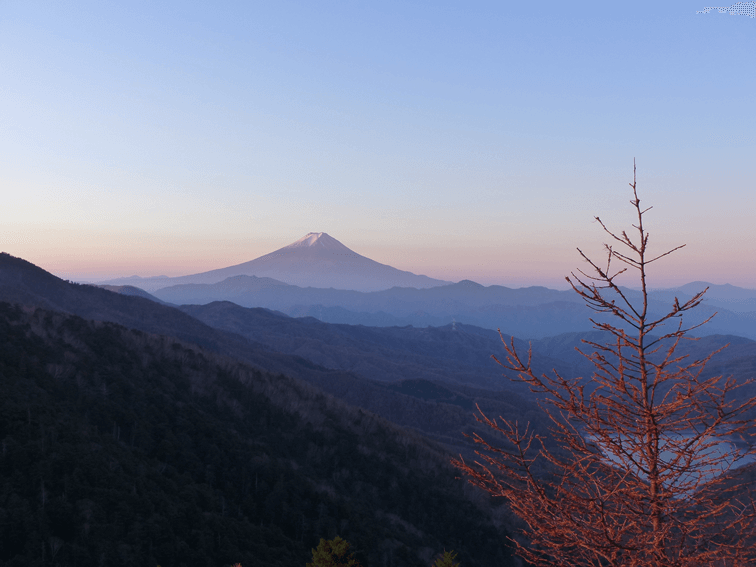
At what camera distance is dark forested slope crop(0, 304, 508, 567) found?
720 inches

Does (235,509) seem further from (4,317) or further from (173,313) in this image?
(173,313)

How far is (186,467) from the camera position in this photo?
26422mm

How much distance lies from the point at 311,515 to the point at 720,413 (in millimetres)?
25775

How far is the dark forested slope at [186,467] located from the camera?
18.3 m

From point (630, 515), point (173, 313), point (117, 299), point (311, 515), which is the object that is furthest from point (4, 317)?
point (173, 313)

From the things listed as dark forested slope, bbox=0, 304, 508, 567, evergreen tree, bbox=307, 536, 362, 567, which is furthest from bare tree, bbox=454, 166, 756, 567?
dark forested slope, bbox=0, 304, 508, 567

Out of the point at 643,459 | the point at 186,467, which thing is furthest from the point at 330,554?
the point at 186,467

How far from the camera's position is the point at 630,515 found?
19.0ft

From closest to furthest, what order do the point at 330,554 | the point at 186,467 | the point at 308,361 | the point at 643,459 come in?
1. the point at 643,459
2. the point at 330,554
3. the point at 186,467
4. the point at 308,361

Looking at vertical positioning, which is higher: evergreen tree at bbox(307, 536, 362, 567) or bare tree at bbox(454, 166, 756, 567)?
bare tree at bbox(454, 166, 756, 567)

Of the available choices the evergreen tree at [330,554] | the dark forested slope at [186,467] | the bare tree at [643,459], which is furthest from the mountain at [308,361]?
the bare tree at [643,459]

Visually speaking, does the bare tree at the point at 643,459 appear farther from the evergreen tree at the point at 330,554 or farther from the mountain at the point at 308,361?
the mountain at the point at 308,361

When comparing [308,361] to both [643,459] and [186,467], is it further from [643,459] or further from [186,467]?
[643,459]

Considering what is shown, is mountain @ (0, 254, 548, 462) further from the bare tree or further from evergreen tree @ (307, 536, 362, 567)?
the bare tree
